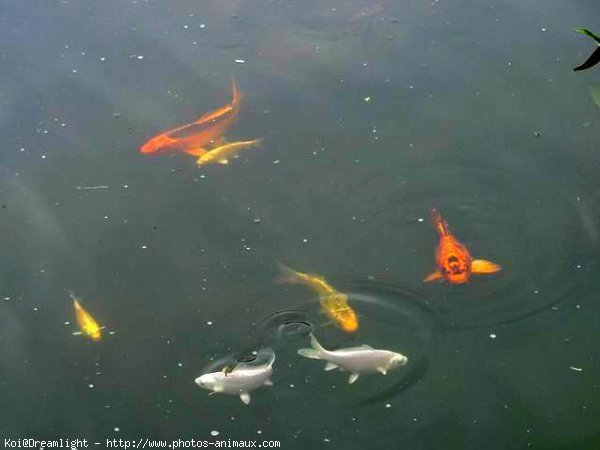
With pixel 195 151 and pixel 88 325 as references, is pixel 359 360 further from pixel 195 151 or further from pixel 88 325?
pixel 195 151

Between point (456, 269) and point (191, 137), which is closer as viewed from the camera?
point (456, 269)

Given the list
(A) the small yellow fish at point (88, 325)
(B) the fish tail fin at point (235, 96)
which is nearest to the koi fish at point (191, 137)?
(B) the fish tail fin at point (235, 96)

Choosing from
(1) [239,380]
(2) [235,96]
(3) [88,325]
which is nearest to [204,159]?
(2) [235,96]

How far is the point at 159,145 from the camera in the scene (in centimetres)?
361

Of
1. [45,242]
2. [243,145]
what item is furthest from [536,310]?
[45,242]

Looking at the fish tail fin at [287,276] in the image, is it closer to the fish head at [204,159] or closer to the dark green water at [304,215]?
the dark green water at [304,215]

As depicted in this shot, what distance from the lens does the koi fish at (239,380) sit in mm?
2771

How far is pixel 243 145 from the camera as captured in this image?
3602 millimetres

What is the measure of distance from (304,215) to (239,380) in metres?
0.82

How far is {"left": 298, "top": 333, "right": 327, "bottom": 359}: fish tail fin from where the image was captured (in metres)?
2.83

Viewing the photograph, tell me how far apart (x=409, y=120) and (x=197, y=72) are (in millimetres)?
1028

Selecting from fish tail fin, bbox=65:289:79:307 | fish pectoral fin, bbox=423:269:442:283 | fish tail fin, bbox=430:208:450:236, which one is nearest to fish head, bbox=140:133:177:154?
fish tail fin, bbox=65:289:79:307

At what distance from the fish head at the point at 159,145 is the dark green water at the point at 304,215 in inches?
2.2

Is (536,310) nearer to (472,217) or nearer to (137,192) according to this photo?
(472,217)
